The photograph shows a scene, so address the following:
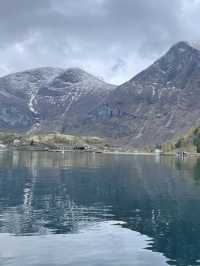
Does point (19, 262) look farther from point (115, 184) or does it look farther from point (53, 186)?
point (115, 184)

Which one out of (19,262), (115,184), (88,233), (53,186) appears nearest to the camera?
(19,262)

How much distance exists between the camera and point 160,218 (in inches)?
4117

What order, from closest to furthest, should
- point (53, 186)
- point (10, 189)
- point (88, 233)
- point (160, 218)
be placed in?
point (88, 233) < point (160, 218) < point (10, 189) < point (53, 186)

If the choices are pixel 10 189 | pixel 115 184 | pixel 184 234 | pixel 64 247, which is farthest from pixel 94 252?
pixel 115 184

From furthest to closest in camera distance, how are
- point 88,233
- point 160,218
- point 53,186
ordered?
point 53,186, point 160,218, point 88,233

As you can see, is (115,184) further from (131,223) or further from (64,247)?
(64,247)

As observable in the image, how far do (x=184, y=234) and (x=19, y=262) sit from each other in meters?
33.9

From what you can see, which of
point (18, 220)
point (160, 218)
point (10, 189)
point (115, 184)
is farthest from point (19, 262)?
point (115, 184)

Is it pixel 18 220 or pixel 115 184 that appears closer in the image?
pixel 18 220

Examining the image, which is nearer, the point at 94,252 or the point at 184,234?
the point at 94,252

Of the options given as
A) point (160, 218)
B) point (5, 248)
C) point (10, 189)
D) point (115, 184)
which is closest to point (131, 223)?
point (160, 218)

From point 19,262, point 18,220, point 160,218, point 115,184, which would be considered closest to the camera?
point 19,262

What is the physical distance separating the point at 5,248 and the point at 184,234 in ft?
108

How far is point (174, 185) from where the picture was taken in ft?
588
